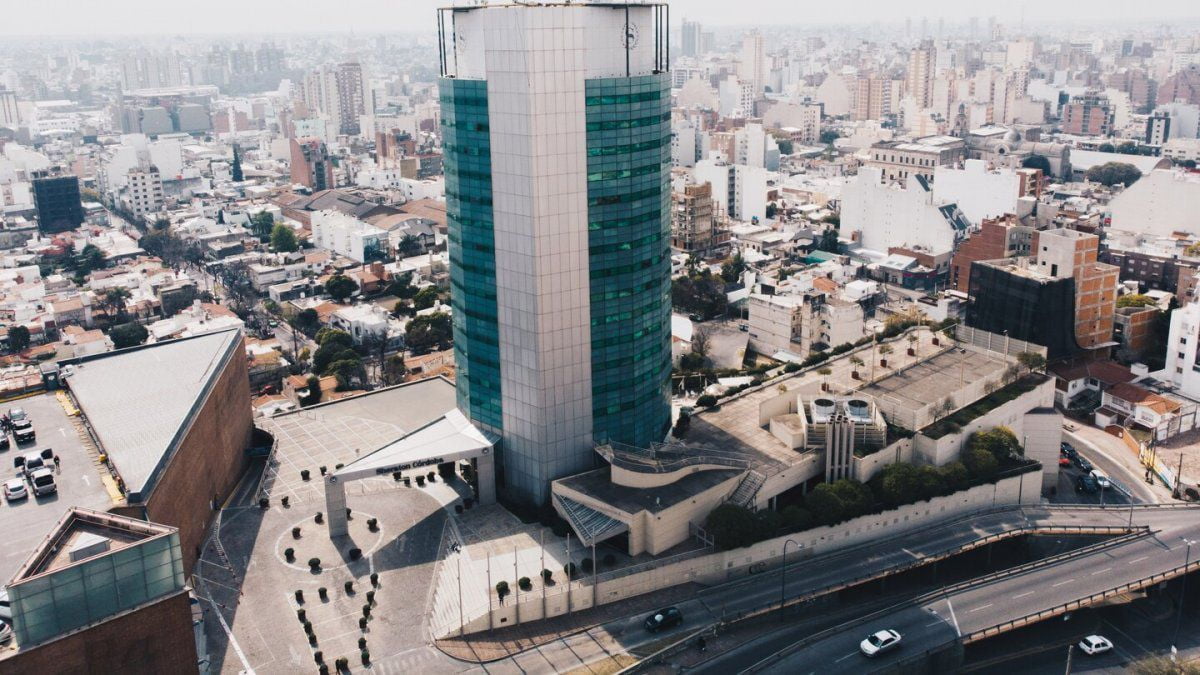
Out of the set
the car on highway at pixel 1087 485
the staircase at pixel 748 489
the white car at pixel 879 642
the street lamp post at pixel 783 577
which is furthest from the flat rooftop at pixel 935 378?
the white car at pixel 879 642

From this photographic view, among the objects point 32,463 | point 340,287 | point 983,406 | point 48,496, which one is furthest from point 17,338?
point 983,406

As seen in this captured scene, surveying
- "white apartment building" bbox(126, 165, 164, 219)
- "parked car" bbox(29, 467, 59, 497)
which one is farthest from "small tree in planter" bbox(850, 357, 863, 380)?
"white apartment building" bbox(126, 165, 164, 219)

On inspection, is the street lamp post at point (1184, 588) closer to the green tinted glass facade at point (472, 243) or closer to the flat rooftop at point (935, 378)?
the flat rooftop at point (935, 378)

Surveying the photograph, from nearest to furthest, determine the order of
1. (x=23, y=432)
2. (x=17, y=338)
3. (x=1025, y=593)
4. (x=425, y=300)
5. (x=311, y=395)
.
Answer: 1. (x=1025, y=593)
2. (x=23, y=432)
3. (x=311, y=395)
4. (x=17, y=338)
5. (x=425, y=300)

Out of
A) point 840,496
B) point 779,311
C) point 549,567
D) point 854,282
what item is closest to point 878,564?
point 840,496

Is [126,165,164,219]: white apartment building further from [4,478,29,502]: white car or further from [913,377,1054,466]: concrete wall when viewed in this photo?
[913,377,1054,466]: concrete wall

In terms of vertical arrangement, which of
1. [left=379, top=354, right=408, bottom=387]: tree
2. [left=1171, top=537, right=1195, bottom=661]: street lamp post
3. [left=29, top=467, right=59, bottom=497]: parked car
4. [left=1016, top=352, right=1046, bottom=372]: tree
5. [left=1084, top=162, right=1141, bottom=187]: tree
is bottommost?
[left=1171, top=537, right=1195, bottom=661]: street lamp post

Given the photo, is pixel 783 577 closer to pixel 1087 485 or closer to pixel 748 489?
pixel 748 489
